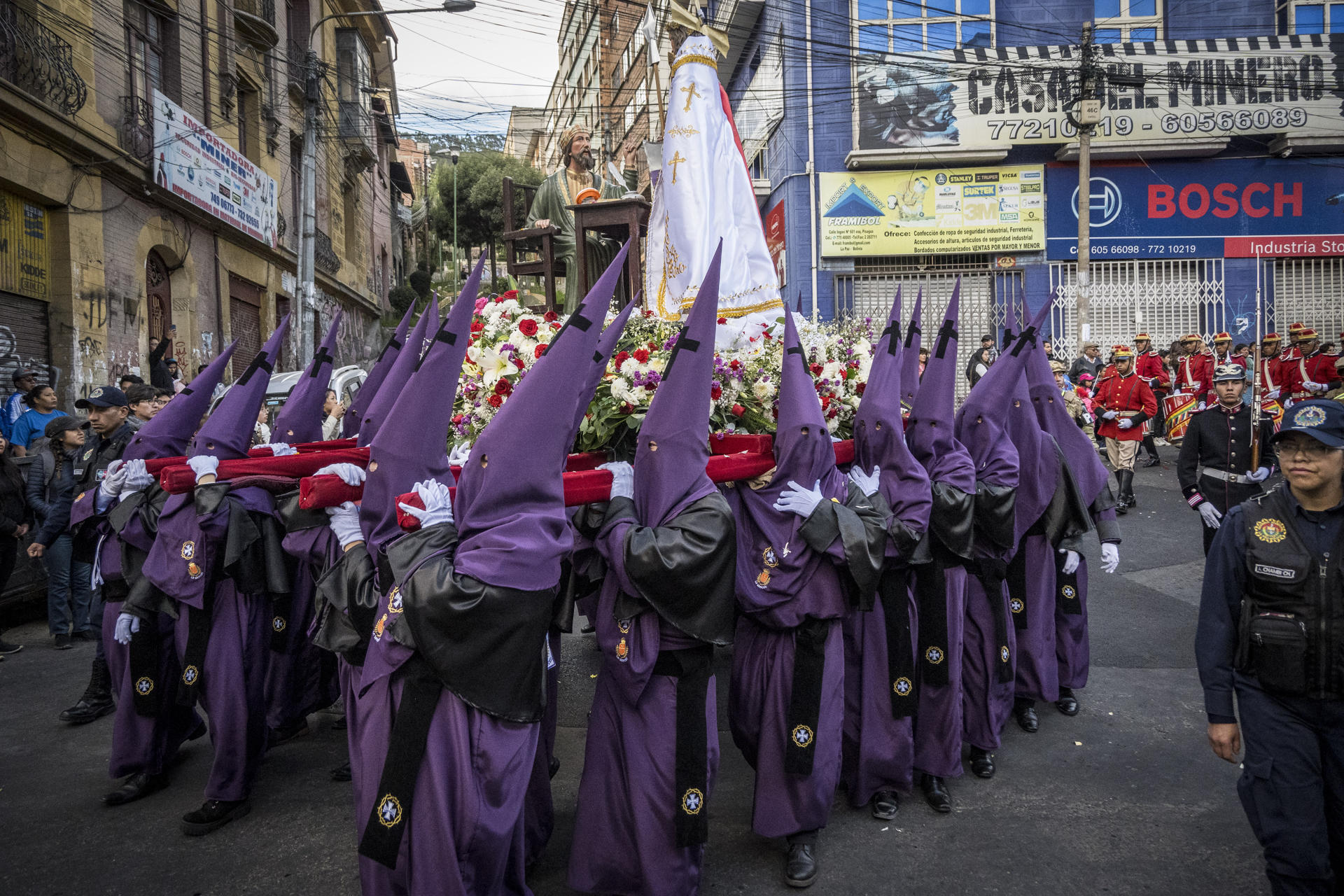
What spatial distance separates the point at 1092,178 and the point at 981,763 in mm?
15835

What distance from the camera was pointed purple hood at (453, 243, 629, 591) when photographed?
2732 mm

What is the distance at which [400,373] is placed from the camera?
379cm

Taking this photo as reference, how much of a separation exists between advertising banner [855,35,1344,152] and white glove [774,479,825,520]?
14742 millimetres

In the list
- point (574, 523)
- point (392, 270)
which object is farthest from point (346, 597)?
point (392, 270)

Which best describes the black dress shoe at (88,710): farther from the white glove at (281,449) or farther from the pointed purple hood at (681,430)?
the pointed purple hood at (681,430)

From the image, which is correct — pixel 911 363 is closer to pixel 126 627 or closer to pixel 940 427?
pixel 940 427

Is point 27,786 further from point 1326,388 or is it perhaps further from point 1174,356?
point 1174,356

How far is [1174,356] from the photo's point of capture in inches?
583

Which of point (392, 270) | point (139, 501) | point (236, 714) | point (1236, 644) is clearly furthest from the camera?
point (392, 270)

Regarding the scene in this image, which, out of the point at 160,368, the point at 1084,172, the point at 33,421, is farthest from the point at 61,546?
the point at 1084,172

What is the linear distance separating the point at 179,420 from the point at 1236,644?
4962 mm

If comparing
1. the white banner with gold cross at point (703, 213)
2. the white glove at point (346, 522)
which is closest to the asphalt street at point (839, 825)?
the white glove at point (346, 522)

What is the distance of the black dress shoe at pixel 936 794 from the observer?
4148mm

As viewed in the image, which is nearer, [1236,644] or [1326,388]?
[1236,644]
